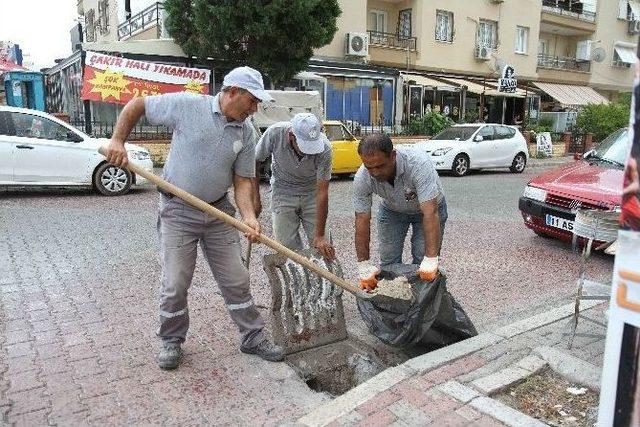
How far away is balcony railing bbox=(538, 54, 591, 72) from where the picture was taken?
28016mm

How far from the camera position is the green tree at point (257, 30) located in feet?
44.1

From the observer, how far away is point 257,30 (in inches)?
531

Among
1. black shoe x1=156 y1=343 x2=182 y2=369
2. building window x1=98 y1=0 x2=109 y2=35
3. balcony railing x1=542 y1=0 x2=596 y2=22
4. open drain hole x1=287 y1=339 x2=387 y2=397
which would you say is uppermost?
balcony railing x1=542 y1=0 x2=596 y2=22

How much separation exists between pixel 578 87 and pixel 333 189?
23.1 meters

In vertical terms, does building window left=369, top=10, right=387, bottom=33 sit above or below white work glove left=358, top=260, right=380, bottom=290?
above

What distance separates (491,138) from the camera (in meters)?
15.1

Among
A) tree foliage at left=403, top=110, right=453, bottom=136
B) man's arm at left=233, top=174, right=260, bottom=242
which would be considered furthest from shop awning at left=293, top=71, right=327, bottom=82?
man's arm at left=233, top=174, right=260, bottom=242

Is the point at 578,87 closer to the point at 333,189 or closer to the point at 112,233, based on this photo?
the point at 333,189

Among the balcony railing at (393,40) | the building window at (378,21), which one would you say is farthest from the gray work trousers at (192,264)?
the building window at (378,21)

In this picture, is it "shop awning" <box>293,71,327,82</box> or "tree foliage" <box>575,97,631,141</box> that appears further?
"tree foliage" <box>575,97,631,141</box>

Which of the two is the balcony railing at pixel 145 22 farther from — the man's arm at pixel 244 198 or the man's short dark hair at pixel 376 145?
the man's short dark hair at pixel 376 145

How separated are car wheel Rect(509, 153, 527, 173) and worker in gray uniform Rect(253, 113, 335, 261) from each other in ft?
42.0

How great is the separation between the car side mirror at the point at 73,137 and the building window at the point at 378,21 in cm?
1560

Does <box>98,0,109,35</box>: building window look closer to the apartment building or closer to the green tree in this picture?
the apartment building
